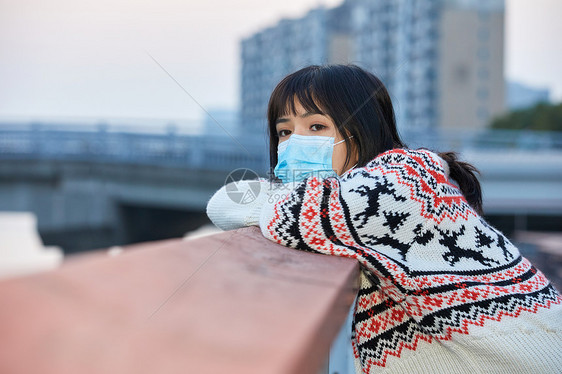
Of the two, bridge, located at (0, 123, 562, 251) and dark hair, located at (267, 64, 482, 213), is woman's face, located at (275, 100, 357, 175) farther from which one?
bridge, located at (0, 123, 562, 251)

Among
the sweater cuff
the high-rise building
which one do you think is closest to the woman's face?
the sweater cuff

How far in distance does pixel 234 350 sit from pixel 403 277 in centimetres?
83

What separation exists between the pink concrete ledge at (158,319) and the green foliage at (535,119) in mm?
38489

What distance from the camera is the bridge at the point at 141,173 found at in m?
11.5

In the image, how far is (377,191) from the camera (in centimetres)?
123

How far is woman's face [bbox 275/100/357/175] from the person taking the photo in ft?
6.48

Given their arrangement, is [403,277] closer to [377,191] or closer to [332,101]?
[377,191]

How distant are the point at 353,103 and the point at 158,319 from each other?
1532 millimetres

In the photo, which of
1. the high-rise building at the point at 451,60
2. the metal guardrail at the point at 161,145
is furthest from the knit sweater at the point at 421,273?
the high-rise building at the point at 451,60

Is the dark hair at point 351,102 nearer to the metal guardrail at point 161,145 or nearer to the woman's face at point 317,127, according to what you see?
the woman's face at point 317,127

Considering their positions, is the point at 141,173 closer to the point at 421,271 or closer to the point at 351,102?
the point at 351,102

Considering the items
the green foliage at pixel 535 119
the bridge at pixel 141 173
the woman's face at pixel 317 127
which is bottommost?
the bridge at pixel 141 173

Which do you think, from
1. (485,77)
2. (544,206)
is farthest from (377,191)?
(485,77)

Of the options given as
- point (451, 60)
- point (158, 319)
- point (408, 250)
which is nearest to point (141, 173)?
point (408, 250)
